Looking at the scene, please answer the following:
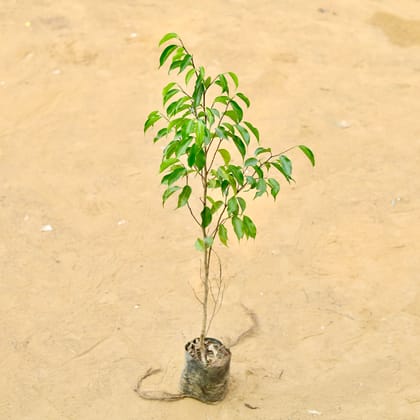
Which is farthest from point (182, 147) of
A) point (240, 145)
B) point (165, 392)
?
point (165, 392)

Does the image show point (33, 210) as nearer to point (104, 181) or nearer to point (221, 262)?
point (104, 181)

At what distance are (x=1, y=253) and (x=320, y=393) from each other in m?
2.22

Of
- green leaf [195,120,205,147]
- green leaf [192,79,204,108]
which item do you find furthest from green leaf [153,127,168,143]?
green leaf [195,120,205,147]

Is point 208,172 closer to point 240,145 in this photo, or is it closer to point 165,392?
point 240,145

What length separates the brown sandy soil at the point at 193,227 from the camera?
4676mm

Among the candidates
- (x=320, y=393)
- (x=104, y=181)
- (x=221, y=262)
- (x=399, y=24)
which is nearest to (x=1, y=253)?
(x=104, y=181)

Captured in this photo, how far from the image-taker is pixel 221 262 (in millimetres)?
5422

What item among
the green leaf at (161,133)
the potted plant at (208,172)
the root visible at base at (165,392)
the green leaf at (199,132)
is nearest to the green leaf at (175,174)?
the potted plant at (208,172)

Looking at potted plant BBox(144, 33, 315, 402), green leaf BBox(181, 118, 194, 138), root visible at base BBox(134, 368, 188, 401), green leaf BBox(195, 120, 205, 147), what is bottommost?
root visible at base BBox(134, 368, 188, 401)

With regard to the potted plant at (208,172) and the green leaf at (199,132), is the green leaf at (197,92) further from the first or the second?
the green leaf at (199,132)

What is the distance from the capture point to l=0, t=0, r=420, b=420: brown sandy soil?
468 cm

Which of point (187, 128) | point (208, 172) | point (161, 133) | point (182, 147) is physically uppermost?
point (187, 128)

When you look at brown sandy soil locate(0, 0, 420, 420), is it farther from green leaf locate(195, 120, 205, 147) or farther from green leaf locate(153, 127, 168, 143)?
green leaf locate(195, 120, 205, 147)

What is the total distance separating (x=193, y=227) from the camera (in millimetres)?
5723
